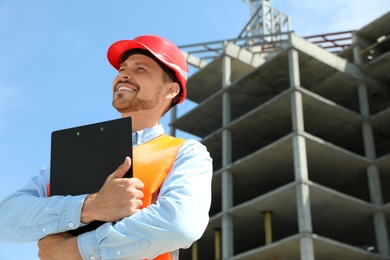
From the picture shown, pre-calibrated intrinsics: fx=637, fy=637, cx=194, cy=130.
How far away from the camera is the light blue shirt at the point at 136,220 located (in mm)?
2297

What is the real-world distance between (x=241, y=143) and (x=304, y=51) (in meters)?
7.48

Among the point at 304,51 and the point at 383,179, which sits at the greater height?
the point at 304,51

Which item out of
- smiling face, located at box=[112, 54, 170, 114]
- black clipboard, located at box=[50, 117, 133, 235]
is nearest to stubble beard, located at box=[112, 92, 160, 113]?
smiling face, located at box=[112, 54, 170, 114]

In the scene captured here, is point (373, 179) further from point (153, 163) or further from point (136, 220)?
point (136, 220)

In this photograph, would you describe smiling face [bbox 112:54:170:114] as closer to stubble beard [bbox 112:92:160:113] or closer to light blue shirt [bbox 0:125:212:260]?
stubble beard [bbox 112:92:160:113]

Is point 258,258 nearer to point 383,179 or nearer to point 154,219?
point 383,179

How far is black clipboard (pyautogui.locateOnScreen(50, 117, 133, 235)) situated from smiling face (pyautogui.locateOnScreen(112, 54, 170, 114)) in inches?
14.9

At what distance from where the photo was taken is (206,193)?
8.33 ft

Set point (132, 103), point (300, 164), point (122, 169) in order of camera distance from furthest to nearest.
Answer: point (300, 164), point (132, 103), point (122, 169)

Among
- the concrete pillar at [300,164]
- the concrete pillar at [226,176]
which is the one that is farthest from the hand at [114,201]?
the concrete pillar at [226,176]

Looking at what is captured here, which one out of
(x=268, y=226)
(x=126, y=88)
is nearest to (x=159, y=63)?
(x=126, y=88)

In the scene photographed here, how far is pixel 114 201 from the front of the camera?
237cm

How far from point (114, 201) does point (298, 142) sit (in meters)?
28.8

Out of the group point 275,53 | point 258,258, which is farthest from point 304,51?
point 258,258
